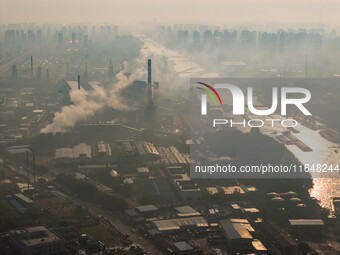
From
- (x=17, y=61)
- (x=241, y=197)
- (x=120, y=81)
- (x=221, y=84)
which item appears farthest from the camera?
(x=17, y=61)

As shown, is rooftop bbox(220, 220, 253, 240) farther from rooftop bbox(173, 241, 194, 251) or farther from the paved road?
the paved road

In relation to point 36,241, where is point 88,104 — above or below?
above

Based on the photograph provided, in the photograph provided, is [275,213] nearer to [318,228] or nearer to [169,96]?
[318,228]

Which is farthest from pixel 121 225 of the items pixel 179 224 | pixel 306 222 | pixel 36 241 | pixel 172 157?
pixel 172 157

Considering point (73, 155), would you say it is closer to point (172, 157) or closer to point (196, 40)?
point (172, 157)

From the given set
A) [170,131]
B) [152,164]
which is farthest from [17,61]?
[152,164]

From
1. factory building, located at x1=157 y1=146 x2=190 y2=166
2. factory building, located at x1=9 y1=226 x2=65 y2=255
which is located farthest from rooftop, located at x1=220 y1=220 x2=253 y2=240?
factory building, located at x1=157 y1=146 x2=190 y2=166
